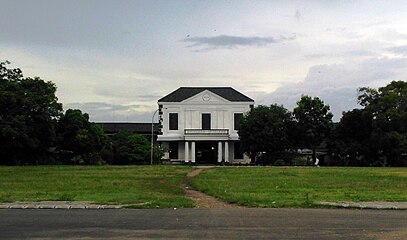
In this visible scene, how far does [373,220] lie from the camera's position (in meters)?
15.0

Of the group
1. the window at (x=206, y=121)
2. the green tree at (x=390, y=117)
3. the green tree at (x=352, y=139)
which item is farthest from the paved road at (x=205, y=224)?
the window at (x=206, y=121)

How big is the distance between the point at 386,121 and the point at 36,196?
58120 millimetres

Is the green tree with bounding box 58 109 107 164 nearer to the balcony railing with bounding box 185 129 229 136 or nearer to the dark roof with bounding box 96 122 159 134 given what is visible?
the balcony railing with bounding box 185 129 229 136

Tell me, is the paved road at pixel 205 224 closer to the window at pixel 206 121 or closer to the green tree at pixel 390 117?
the green tree at pixel 390 117

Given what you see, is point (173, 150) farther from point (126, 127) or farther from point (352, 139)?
point (352, 139)

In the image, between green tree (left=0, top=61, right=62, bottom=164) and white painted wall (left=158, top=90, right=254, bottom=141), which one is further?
white painted wall (left=158, top=90, right=254, bottom=141)

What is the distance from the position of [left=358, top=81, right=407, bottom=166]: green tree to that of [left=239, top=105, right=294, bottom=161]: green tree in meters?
11.6

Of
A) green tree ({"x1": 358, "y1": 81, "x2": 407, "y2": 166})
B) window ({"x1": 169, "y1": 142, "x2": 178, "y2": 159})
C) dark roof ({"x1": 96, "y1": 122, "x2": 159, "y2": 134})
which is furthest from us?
dark roof ({"x1": 96, "y1": 122, "x2": 159, "y2": 134})

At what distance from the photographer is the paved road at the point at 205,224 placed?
39.4 ft

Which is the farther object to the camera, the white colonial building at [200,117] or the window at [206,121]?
the window at [206,121]

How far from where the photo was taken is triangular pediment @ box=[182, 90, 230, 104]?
91438 millimetres

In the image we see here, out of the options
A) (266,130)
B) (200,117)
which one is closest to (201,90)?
(200,117)

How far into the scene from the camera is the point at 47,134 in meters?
→ 66.6

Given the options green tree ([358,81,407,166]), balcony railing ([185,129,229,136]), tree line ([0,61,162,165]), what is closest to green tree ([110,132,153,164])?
tree line ([0,61,162,165])
